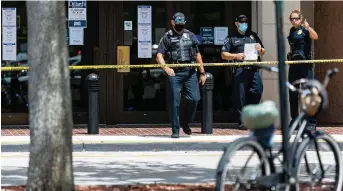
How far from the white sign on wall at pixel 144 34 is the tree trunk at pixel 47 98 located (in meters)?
8.45

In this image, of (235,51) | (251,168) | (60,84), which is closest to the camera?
(251,168)

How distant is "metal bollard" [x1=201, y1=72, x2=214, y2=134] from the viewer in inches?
516

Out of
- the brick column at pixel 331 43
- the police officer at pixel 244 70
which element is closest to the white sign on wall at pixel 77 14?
the police officer at pixel 244 70

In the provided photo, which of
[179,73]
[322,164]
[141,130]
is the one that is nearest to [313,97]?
[322,164]

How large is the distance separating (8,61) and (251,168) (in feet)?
31.7

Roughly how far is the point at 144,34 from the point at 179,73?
2.77m

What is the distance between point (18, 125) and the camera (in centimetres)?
1505

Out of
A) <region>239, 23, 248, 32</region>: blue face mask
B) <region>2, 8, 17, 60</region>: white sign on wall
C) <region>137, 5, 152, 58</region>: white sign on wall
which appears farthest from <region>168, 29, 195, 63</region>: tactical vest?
<region>2, 8, 17, 60</region>: white sign on wall

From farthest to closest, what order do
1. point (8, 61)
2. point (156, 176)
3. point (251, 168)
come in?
point (8, 61), point (156, 176), point (251, 168)

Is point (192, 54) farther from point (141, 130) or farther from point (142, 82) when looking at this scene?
point (142, 82)

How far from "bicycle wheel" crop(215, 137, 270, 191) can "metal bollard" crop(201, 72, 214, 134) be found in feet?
22.9

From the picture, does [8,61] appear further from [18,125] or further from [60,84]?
[60,84]

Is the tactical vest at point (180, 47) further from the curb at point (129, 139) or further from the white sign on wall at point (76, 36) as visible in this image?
the white sign on wall at point (76, 36)

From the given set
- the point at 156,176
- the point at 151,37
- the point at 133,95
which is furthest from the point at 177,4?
the point at 156,176
